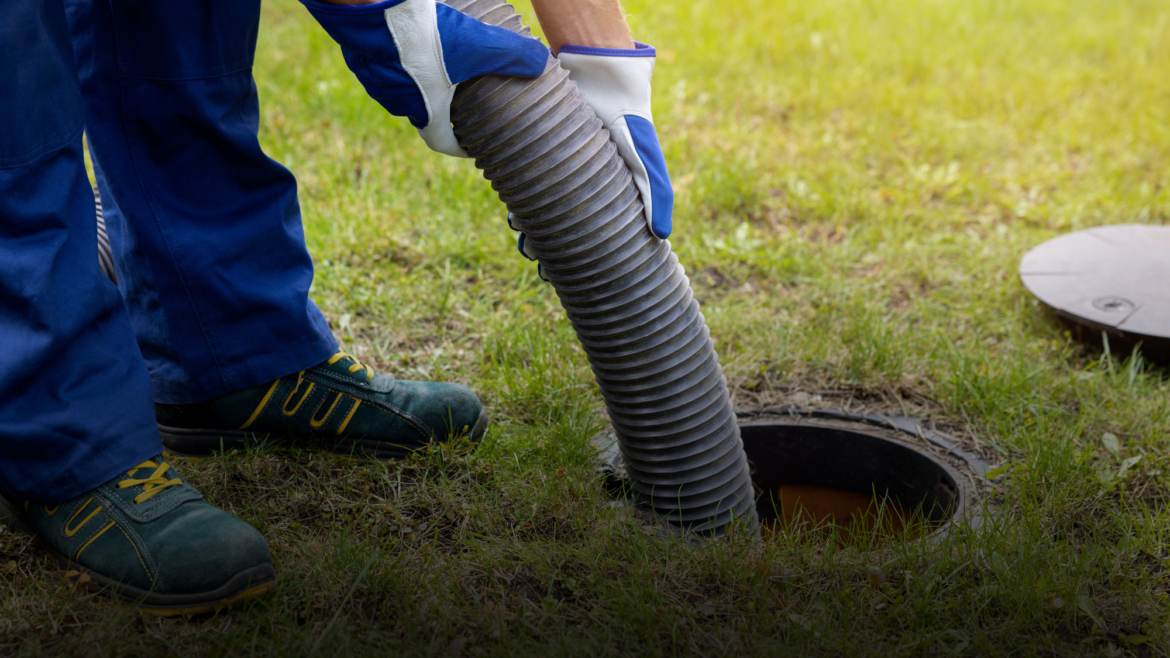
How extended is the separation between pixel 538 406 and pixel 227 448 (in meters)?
0.74

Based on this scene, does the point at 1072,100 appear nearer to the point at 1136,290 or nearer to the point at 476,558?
the point at 1136,290

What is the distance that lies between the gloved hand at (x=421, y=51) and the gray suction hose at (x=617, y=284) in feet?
0.18

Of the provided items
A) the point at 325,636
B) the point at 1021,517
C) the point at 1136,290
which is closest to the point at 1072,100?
the point at 1136,290

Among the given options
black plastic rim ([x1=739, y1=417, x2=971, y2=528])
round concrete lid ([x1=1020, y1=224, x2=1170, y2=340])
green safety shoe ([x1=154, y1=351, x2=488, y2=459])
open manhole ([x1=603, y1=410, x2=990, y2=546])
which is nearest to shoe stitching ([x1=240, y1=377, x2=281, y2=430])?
green safety shoe ([x1=154, y1=351, x2=488, y2=459])

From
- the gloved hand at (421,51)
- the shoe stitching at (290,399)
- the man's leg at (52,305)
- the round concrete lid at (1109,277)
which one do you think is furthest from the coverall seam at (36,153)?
the round concrete lid at (1109,277)

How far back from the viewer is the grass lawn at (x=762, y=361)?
1.48 meters

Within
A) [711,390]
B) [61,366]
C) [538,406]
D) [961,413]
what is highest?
[61,366]

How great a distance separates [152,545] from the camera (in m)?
1.49

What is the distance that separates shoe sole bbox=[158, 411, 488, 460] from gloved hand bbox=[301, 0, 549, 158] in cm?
79

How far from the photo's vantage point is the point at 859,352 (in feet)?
8.00

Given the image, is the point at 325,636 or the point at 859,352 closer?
the point at 325,636

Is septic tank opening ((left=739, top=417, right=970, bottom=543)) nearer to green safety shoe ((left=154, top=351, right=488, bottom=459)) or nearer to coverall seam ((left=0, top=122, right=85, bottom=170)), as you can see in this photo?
green safety shoe ((left=154, top=351, right=488, bottom=459))

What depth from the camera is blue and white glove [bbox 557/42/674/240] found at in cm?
169

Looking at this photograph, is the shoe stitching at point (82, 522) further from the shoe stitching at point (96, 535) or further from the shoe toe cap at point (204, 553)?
the shoe toe cap at point (204, 553)
